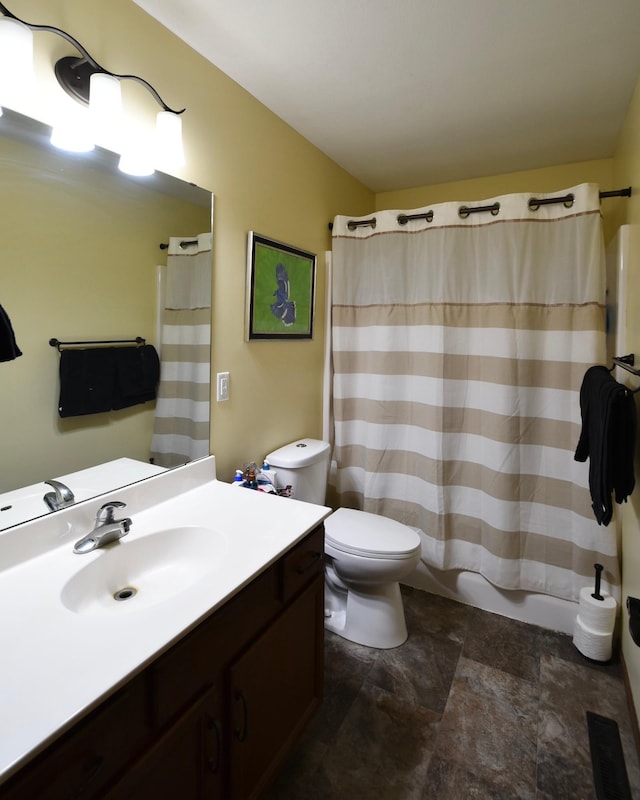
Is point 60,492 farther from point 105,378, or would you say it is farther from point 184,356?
point 184,356

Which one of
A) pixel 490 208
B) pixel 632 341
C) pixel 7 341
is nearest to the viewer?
pixel 7 341

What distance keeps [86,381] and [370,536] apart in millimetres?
1299

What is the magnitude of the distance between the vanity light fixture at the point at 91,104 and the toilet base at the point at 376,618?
6.09 ft

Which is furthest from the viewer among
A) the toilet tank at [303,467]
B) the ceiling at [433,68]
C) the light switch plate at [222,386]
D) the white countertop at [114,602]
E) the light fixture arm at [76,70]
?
the toilet tank at [303,467]

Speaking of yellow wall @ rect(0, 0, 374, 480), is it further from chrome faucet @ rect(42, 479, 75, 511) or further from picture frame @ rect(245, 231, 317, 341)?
chrome faucet @ rect(42, 479, 75, 511)

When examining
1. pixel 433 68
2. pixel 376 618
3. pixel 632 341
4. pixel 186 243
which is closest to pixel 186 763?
pixel 376 618

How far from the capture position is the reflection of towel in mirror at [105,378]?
1.18 m

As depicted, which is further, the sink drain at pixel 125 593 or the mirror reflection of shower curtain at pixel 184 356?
the mirror reflection of shower curtain at pixel 184 356

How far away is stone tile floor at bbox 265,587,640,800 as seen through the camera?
4.33 feet

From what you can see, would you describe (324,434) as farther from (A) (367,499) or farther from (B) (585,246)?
(B) (585,246)

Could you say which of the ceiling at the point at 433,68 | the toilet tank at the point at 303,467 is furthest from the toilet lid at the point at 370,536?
the ceiling at the point at 433,68

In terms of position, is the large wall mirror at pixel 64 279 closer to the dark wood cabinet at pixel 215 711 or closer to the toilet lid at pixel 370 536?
the dark wood cabinet at pixel 215 711

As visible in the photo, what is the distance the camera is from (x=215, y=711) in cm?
95

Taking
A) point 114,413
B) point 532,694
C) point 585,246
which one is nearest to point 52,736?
point 114,413
